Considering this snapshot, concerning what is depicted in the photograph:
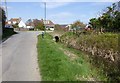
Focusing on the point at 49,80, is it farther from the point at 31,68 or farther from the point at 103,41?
the point at 103,41

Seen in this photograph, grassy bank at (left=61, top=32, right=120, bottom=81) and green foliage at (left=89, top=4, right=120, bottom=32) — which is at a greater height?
green foliage at (left=89, top=4, right=120, bottom=32)

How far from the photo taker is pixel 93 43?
28266 mm

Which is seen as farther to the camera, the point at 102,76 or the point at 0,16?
the point at 0,16

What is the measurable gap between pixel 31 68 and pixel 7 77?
9.37 feet

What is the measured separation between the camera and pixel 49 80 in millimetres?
11906

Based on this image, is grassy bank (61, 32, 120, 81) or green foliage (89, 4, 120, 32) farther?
green foliage (89, 4, 120, 32)

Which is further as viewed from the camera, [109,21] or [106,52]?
[109,21]


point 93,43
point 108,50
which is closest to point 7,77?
point 108,50

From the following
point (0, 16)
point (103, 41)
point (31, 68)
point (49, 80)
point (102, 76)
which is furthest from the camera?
point (0, 16)

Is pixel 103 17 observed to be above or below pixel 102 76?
above

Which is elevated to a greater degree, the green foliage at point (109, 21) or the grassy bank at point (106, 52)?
the green foliage at point (109, 21)

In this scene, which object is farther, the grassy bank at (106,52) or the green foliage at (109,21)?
the green foliage at (109,21)

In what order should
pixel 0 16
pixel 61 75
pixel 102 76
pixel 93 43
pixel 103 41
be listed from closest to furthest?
pixel 61 75 < pixel 102 76 < pixel 103 41 < pixel 93 43 < pixel 0 16

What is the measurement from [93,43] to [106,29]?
12.7 meters
